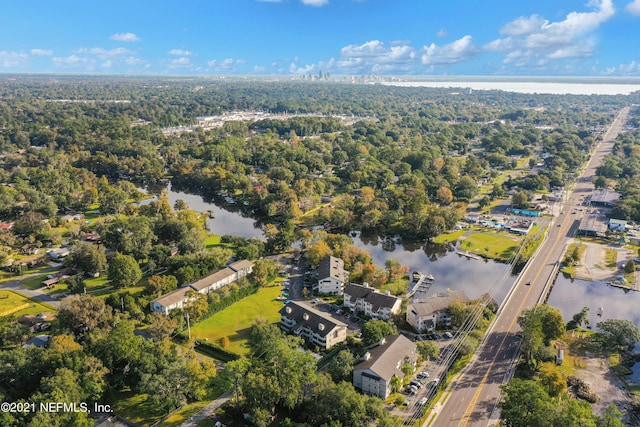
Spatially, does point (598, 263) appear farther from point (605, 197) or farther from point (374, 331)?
point (374, 331)

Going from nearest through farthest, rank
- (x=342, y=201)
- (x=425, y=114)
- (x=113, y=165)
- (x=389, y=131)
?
(x=342, y=201), (x=113, y=165), (x=389, y=131), (x=425, y=114)

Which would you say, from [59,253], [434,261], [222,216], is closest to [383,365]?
[434,261]

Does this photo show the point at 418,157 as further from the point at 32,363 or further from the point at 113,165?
the point at 32,363

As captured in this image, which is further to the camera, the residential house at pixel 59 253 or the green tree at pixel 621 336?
the residential house at pixel 59 253

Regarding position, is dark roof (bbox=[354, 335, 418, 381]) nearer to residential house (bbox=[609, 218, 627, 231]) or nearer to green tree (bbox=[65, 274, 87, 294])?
green tree (bbox=[65, 274, 87, 294])

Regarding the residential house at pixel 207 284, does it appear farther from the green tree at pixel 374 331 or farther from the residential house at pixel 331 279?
the green tree at pixel 374 331

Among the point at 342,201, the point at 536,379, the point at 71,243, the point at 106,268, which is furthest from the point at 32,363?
the point at 342,201

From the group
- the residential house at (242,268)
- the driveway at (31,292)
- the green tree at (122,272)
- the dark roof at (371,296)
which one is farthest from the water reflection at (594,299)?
the driveway at (31,292)
